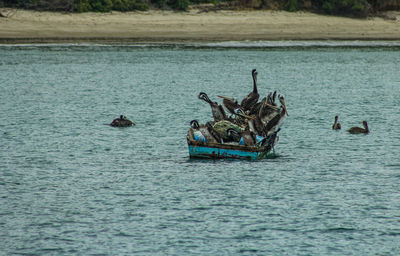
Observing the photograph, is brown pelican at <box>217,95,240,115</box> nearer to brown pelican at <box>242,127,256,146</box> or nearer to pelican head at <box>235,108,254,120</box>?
pelican head at <box>235,108,254,120</box>

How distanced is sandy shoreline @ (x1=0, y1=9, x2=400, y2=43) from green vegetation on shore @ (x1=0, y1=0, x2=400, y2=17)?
95 centimetres

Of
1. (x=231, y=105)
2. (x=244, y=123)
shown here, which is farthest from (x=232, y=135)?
(x=231, y=105)

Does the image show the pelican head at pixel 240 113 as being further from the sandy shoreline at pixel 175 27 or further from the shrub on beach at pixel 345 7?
the shrub on beach at pixel 345 7

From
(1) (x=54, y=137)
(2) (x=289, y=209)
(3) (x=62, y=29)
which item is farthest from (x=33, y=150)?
(3) (x=62, y=29)

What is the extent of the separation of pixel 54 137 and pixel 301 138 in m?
8.85

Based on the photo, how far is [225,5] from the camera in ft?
207

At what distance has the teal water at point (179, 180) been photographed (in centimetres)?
1420

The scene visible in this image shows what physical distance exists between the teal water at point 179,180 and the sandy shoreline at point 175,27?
15.0 meters

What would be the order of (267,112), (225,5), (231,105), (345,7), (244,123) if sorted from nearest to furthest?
(244,123)
(231,105)
(267,112)
(225,5)
(345,7)

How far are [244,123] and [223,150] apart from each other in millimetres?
1183

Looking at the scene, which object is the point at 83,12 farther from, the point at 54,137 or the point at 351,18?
the point at 54,137

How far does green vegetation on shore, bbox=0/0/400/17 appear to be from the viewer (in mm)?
59156

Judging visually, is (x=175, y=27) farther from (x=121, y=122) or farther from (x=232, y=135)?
(x=232, y=135)

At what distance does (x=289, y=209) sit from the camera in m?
16.1
